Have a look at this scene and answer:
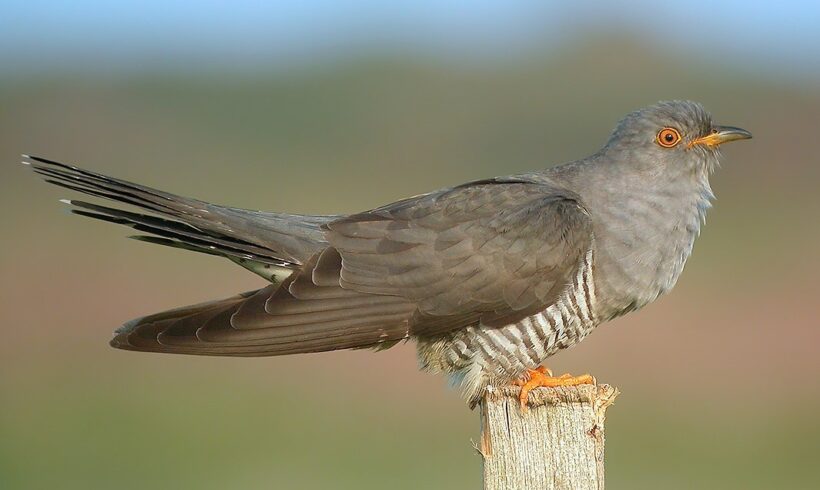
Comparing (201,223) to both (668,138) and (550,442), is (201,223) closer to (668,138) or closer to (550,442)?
(550,442)

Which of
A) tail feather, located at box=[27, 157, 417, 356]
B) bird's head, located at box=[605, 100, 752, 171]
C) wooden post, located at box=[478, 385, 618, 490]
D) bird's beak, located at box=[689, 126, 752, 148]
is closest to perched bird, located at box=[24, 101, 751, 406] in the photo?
tail feather, located at box=[27, 157, 417, 356]

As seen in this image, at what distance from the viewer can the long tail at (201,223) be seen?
443cm

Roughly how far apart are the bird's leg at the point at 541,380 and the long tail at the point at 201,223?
100 centimetres

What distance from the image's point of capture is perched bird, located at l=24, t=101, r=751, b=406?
4363 millimetres

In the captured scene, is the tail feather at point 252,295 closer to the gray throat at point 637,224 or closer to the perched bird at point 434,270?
the perched bird at point 434,270

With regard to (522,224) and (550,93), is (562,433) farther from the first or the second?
(550,93)

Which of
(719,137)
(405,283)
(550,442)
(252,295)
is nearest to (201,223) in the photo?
(252,295)

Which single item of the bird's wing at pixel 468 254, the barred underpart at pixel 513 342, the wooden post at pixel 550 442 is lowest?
the wooden post at pixel 550 442

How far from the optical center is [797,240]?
15.6 meters

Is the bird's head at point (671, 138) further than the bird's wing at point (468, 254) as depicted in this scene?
Yes

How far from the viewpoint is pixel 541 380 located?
437 centimetres

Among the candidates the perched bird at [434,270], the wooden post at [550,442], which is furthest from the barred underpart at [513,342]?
the wooden post at [550,442]

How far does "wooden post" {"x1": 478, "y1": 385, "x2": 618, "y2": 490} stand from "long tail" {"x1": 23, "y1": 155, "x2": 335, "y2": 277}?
54.3 inches

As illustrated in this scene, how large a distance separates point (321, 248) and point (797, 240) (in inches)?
481
